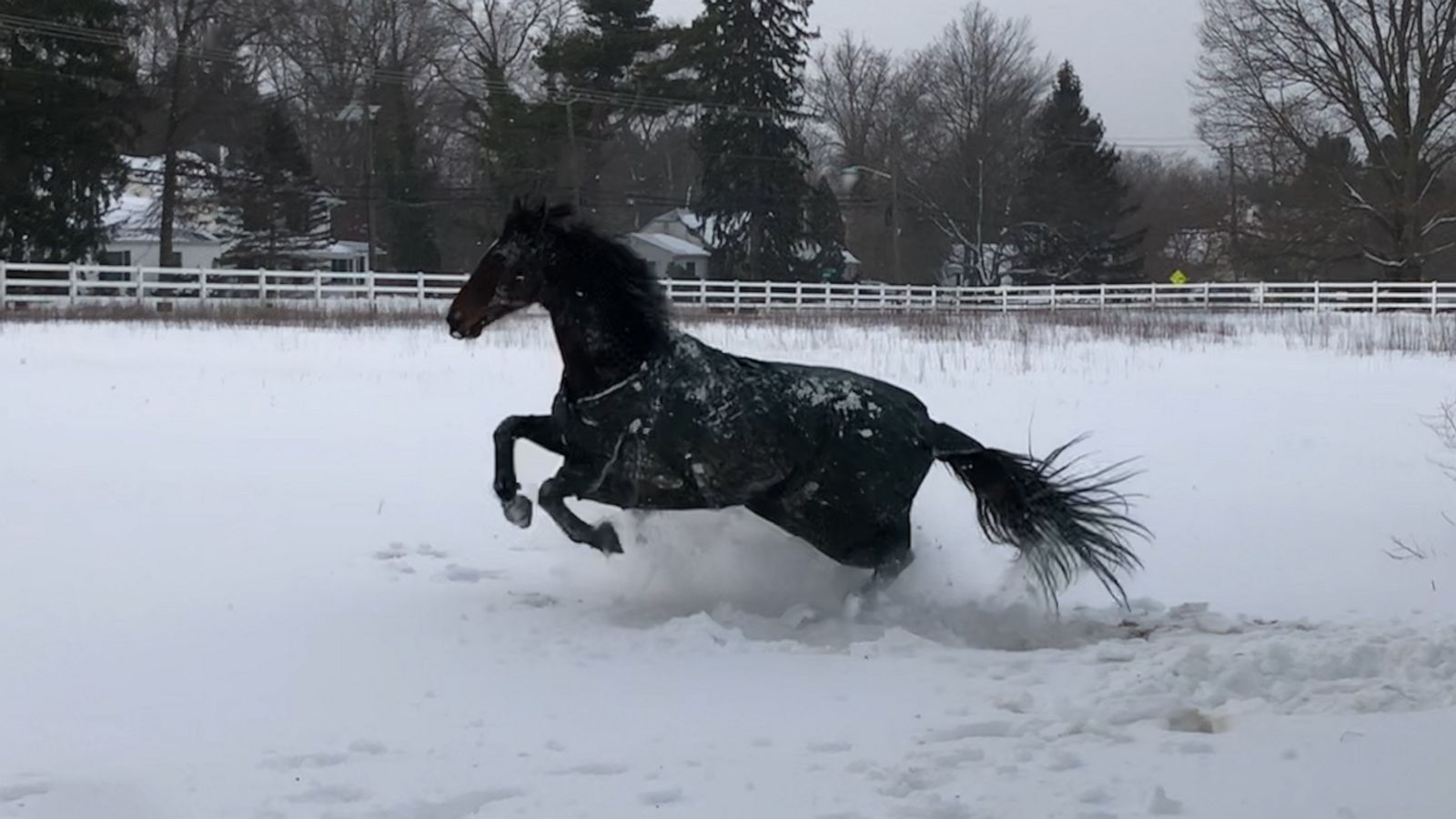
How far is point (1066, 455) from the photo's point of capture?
364 inches

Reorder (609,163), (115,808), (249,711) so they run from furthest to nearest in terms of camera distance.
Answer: (609,163) < (249,711) < (115,808)

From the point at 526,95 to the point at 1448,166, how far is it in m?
29.5

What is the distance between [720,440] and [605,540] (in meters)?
0.73

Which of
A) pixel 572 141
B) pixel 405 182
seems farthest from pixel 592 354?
pixel 405 182

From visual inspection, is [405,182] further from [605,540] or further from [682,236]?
[605,540]

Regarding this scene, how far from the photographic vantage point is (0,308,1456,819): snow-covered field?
3379mm

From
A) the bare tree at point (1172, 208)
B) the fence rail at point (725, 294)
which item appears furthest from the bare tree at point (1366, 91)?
the bare tree at point (1172, 208)

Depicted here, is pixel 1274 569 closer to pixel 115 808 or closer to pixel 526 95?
pixel 115 808

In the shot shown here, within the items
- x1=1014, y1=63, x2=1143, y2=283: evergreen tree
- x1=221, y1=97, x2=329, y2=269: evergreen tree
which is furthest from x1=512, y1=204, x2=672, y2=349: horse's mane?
x1=1014, y1=63, x2=1143, y2=283: evergreen tree

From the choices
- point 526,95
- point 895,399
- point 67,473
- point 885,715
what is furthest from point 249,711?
point 526,95

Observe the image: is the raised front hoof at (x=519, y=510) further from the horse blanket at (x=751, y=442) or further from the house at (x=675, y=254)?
the house at (x=675, y=254)

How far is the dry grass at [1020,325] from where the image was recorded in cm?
1927

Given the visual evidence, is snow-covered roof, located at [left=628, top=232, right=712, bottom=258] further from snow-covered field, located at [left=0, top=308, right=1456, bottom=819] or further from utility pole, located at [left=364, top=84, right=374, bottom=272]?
snow-covered field, located at [left=0, top=308, right=1456, bottom=819]

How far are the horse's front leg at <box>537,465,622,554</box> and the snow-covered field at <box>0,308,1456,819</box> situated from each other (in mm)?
246
